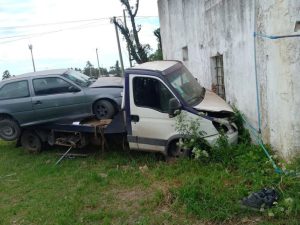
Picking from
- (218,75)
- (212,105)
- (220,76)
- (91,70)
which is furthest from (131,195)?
(91,70)

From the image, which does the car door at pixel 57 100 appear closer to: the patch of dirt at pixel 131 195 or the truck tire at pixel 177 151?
the truck tire at pixel 177 151

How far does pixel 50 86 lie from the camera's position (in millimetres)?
9320

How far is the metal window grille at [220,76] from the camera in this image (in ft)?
31.0

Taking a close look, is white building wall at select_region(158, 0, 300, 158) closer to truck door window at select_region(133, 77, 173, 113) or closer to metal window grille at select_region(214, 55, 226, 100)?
metal window grille at select_region(214, 55, 226, 100)

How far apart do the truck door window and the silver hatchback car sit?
0.97 metres

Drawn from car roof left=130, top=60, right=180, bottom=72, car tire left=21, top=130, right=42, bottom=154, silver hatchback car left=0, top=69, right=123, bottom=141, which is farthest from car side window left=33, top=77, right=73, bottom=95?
car roof left=130, top=60, right=180, bottom=72

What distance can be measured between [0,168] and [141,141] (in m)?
3.87

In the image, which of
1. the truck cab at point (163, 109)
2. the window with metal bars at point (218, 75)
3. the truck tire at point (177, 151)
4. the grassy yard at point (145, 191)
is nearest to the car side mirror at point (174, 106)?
the truck cab at point (163, 109)

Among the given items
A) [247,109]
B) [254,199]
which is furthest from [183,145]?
[254,199]

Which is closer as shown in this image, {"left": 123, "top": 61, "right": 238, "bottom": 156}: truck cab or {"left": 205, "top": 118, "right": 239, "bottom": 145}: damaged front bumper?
{"left": 205, "top": 118, "right": 239, "bottom": 145}: damaged front bumper

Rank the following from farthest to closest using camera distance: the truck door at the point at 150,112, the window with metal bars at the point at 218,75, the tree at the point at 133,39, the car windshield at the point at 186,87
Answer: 1. the tree at the point at 133,39
2. the window with metal bars at the point at 218,75
3. the car windshield at the point at 186,87
4. the truck door at the point at 150,112

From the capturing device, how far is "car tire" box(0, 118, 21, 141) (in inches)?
369

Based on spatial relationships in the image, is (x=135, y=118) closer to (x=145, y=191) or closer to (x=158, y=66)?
(x=158, y=66)

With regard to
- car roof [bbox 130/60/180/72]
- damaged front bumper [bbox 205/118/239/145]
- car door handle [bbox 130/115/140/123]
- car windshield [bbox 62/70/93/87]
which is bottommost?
damaged front bumper [bbox 205/118/239/145]
